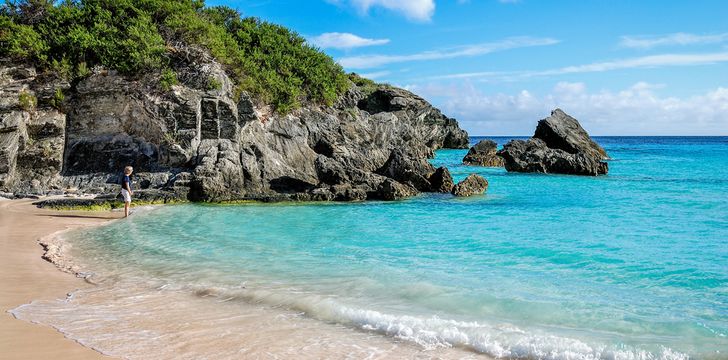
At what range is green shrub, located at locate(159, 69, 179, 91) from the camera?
22922 mm

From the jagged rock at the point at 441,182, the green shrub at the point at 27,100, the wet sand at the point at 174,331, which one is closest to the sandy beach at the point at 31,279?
the wet sand at the point at 174,331

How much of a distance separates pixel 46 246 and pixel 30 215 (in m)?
5.69

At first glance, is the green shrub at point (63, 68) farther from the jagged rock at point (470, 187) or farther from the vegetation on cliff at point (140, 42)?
the jagged rock at point (470, 187)

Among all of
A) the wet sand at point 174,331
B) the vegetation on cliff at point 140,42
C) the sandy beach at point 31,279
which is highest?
the vegetation on cliff at point 140,42

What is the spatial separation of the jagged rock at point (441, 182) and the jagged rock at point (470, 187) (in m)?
0.73

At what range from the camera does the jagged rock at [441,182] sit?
25.2 metres

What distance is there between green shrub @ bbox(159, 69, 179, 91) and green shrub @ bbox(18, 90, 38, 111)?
17.1ft

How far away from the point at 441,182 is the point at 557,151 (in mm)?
17146

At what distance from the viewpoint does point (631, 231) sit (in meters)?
14.5

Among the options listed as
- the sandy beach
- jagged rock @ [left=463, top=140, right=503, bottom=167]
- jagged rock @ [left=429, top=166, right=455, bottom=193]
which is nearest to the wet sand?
the sandy beach

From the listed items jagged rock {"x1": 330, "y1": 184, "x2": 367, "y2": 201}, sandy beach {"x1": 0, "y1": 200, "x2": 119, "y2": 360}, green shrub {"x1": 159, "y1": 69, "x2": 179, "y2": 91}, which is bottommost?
sandy beach {"x1": 0, "y1": 200, "x2": 119, "y2": 360}

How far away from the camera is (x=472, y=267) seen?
33.6 feet

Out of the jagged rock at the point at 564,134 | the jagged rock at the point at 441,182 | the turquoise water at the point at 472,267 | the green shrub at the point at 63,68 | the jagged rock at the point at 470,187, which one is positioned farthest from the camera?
the jagged rock at the point at 564,134

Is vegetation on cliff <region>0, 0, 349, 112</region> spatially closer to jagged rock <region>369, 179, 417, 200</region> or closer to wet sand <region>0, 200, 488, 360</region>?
jagged rock <region>369, 179, 417, 200</region>
